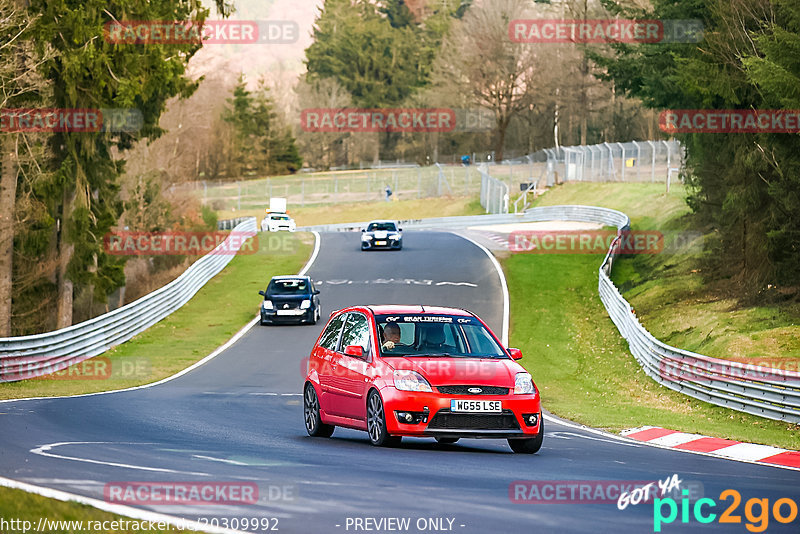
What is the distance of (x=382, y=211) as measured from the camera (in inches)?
3762

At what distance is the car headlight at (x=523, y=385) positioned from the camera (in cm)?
1231

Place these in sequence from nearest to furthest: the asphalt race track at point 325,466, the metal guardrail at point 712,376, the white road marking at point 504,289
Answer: the asphalt race track at point 325,466 < the metal guardrail at point 712,376 < the white road marking at point 504,289

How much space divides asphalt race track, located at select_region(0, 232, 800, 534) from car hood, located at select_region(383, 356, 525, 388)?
0.78 m

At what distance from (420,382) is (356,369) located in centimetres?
116

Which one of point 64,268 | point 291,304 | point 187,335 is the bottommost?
point 187,335

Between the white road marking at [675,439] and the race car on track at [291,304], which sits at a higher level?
the white road marking at [675,439]

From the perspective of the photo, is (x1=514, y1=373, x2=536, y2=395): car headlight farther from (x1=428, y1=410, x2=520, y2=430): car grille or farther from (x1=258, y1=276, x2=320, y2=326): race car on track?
(x1=258, y1=276, x2=320, y2=326): race car on track

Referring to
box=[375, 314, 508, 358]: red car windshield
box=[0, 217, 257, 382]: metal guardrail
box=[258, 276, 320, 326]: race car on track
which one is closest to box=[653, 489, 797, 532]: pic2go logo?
box=[375, 314, 508, 358]: red car windshield

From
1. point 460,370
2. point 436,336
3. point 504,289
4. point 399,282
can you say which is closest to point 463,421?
point 460,370

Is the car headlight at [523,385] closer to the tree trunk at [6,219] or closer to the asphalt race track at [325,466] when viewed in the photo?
the asphalt race track at [325,466]

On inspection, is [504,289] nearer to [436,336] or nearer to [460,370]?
[436,336]

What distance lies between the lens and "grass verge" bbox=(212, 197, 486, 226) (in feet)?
297

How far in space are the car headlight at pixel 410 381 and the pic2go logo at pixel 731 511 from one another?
3.46 m

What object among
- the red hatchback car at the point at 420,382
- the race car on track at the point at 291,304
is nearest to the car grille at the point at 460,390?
the red hatchback car at the point at 420,382
